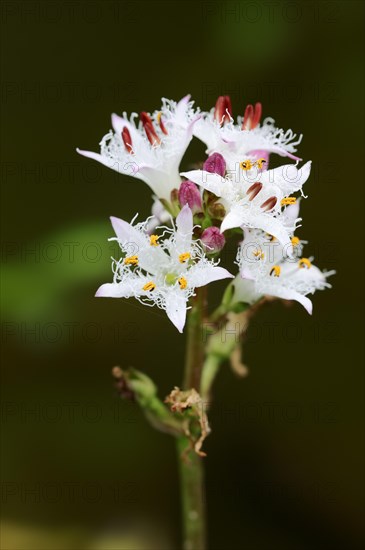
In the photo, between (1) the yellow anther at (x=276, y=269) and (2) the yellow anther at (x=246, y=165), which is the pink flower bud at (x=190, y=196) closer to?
(2) the yellow anther at (x=246, y=165)

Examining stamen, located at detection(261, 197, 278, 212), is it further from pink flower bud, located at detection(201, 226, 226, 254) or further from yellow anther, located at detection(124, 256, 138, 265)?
yellow anther, located at detection(124, 256, 138, 265)

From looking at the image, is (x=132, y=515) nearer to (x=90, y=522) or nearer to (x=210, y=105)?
(x=90, y=522)

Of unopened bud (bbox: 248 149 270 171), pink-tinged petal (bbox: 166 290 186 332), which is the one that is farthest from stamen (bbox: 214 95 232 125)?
pink-tinged petal (bbox: 166 290 186 332)

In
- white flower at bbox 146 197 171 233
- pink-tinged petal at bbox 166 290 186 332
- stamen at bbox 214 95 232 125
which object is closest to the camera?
pink-tinged petal at bbox 166 290 186 332

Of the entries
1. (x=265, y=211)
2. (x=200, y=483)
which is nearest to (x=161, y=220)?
(x=265, y=211)

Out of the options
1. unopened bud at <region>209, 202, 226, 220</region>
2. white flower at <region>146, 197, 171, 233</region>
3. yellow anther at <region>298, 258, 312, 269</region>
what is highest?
white flower at <region>146, 197, 171, 233</region>

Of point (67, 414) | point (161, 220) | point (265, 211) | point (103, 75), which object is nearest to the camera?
point (265, 211)
